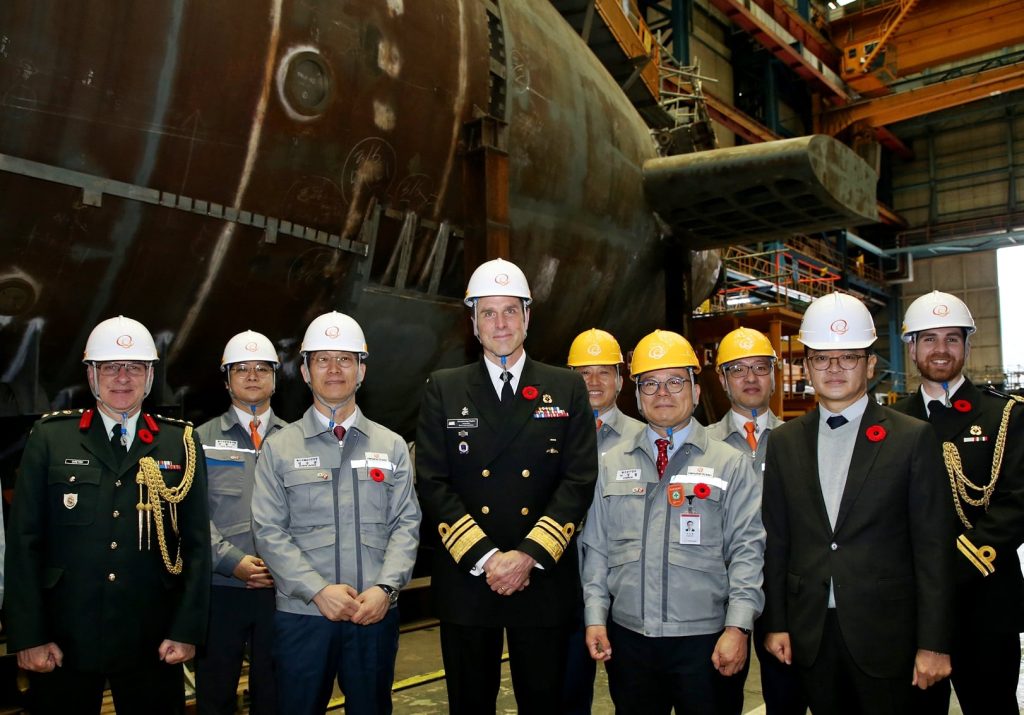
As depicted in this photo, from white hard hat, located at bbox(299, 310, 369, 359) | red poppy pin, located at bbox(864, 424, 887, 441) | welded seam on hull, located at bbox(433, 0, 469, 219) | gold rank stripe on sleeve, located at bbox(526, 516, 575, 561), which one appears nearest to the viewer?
red poppy pin, located at bbox(864, 424, 887, 441)

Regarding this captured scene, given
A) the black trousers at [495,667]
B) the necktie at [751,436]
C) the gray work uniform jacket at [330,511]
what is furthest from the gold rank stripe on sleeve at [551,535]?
the necktie at [751,436]

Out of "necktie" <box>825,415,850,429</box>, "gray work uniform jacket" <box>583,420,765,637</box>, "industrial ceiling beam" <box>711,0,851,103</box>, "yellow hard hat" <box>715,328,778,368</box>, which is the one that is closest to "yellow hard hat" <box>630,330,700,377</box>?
"gray work uniform jacket" <box>583,420,765,637</box>

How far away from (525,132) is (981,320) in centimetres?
3866

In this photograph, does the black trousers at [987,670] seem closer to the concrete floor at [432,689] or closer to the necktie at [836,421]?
the necktie at [836,421]

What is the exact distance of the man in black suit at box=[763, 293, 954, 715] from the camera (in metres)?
2.67

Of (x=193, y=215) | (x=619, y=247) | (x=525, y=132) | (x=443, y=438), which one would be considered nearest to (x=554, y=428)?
(x=443, y=438)

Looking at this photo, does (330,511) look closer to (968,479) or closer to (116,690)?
(116,690)

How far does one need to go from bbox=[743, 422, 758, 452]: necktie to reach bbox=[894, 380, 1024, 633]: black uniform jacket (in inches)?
37.4

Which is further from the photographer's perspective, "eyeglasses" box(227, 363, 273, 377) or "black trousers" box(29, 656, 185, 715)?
"eyeglasses" box(227, 363, 273, 377)

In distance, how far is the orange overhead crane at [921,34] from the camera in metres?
24.6

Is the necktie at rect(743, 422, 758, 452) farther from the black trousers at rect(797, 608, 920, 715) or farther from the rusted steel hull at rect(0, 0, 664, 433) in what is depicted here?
the rusted steel hull at rect(0, 0, 664, 433)

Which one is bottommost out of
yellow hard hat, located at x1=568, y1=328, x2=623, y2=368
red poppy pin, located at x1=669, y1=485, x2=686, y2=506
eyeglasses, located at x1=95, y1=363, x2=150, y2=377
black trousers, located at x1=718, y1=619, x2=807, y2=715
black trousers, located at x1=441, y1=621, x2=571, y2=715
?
black trousers, located at x1=718, y1=619, x2=807, y2=715

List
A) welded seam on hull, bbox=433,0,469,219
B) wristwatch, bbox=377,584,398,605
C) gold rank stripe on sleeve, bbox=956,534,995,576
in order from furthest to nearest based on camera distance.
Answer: welded seam on hull, bbox=433,0,469,219
gold rank stripe on sleeve, bbox=956,534,995,576
wristwatch, bbox=377,584,398,605

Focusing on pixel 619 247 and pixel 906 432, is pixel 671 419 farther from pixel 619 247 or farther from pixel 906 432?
pixel 619 247
